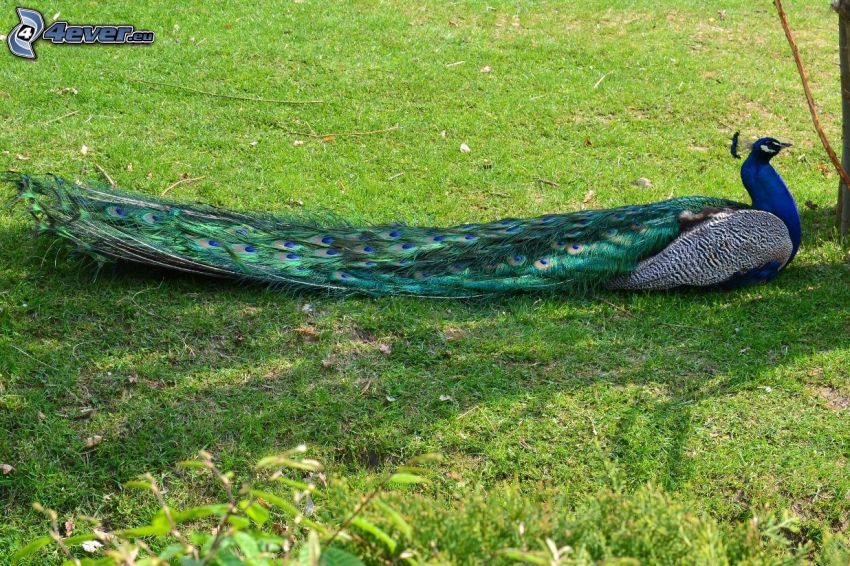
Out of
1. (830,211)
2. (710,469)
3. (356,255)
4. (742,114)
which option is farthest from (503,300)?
(742,114)

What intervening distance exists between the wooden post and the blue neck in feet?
1.69

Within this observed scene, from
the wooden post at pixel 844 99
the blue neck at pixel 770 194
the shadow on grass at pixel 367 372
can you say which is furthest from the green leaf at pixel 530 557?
the wooden post at pixel 844 99

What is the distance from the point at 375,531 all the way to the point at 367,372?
2.47 m

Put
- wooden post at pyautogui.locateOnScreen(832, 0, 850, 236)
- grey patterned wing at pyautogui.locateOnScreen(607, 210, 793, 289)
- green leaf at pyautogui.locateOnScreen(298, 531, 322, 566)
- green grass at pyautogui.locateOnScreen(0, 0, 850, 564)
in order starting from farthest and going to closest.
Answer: wooden post at pyautogui.locateOnScreen(832, 0, 850, 236) → grey patterned wing at pyautogui.locateOnScreen(607, 210, 793, 289) → green grass at pyautogui.locateOnScreen(0, 0, 850, 564) → green leaf at pyautogui.locateOnScreen(298, 531, 322, 566)

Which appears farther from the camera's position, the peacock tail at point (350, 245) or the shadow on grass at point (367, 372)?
the peacock tail at point (350, 245)

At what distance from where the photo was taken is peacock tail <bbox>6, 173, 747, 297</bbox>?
442 cm

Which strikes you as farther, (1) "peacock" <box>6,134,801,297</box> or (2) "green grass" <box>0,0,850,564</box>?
(1) "peacock" <box>6,134,801,297</box>

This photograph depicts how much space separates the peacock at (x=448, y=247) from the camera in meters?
4.48

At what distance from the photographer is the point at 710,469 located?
11.6 ft

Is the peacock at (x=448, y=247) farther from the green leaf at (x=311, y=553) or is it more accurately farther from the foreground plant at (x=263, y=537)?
the green leaf at (x=311, y=553)

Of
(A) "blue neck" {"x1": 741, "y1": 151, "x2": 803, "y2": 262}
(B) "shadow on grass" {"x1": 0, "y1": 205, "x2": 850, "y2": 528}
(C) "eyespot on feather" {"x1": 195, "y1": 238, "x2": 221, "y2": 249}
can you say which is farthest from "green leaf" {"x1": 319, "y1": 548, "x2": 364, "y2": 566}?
(A) "blue neck" {"x1": 741, "y1": 151, "x2": 803, "y2": 262}

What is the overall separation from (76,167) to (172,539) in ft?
11.2

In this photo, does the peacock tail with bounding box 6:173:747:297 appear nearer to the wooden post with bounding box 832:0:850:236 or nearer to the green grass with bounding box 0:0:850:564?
the green grass with bounding box 0:0:850:564

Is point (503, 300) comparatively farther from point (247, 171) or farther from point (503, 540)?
point (503, 540)
